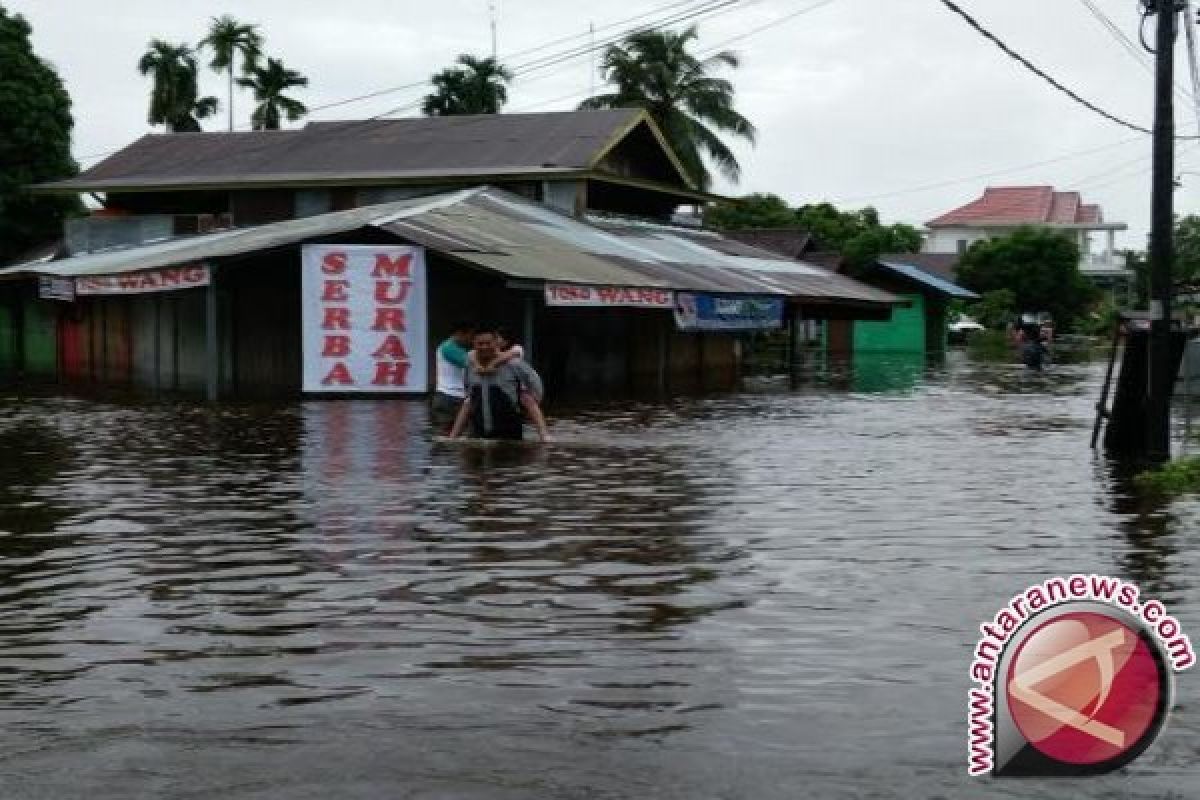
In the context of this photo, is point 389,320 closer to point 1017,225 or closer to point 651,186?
point 651,186

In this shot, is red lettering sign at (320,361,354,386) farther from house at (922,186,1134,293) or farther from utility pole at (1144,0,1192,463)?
house at (922,186,1134,293)

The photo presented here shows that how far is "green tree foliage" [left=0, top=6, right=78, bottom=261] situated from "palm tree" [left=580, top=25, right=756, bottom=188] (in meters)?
17.8

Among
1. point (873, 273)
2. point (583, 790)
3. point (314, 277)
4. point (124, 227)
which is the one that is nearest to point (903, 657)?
point (583, 790)

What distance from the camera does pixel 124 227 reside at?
43.4 meters

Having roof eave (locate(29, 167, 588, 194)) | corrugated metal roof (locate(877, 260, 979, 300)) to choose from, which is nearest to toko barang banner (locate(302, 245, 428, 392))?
roof eave (locate(29, 167, 588, 194))

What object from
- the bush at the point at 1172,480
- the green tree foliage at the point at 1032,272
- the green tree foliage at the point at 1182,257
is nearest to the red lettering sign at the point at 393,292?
the bush at the point at 1172,480

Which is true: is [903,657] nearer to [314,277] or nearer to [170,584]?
[170,584]

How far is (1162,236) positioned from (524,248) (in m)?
15.3

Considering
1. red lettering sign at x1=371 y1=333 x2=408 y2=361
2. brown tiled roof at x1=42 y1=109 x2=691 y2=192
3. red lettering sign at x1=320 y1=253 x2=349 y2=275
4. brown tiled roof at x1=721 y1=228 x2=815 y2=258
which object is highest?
brown tiled roof at x1=42 y1=109 x2=691 y2=192

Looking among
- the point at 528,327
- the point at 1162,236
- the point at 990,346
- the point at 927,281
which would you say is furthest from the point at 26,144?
the point at 1162,236

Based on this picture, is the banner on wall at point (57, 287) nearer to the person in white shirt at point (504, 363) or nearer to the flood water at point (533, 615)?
the flood water at point (533, 615)

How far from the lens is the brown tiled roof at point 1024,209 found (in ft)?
417

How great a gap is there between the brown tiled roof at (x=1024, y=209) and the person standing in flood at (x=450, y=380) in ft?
362

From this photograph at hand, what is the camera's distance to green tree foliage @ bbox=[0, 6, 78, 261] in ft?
165
